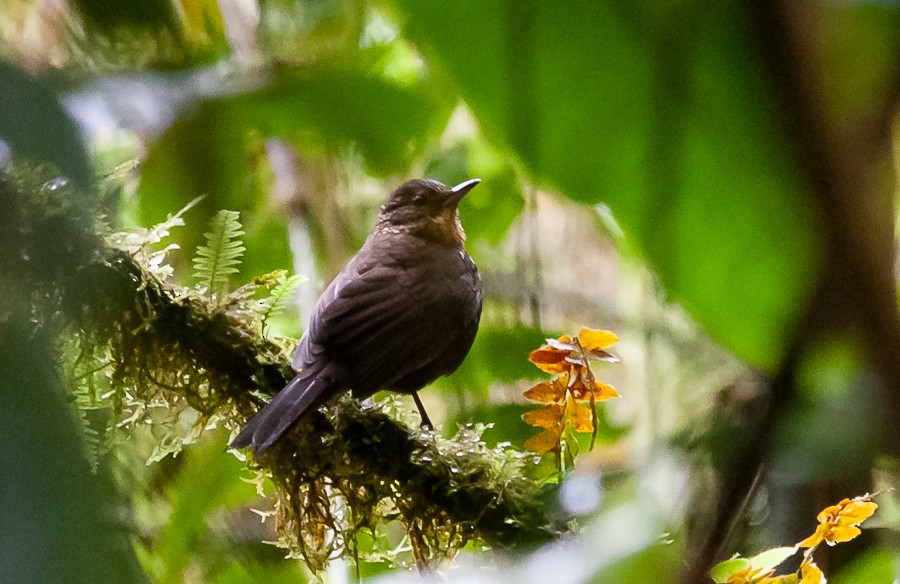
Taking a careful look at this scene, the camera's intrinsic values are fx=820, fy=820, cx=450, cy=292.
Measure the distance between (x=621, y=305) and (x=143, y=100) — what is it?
145cm

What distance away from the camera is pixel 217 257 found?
1.32 m

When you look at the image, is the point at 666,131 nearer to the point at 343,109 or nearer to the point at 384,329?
the point at 343,109

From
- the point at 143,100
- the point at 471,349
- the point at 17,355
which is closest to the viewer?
the point at 17,355

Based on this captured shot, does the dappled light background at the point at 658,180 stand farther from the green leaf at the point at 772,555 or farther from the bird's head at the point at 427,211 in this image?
the bird's head at the point at 427,211

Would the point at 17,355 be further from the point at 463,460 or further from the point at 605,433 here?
the point at 605,433

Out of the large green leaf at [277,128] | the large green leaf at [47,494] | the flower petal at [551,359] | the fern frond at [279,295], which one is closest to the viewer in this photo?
the large green leaf at [47,494]

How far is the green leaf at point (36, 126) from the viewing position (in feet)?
1.29

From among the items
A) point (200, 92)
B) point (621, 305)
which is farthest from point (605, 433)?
point (200, 92)

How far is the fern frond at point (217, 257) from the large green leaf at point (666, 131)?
61cm

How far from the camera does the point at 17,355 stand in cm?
42

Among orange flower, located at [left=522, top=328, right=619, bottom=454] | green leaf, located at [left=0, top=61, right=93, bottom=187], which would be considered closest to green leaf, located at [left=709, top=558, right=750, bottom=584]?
orange flower, located at [left=522, top=328, right=619, bottom=454]

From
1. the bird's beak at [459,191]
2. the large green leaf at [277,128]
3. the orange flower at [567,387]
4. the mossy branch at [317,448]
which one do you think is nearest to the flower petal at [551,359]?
the orange flower at [567,387]

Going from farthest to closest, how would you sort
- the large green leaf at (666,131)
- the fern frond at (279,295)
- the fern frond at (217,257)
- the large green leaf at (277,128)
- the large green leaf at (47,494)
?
1. the fern frond at (279,295)
2. the fern frond at (217,257)
3. the large green leaf at (277,128)
4. the large green leaf at (666,131)
5. the large green leaf at (47,494)

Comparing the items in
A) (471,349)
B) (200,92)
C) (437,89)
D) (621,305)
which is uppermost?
(200,92)
